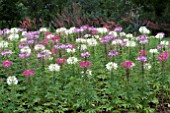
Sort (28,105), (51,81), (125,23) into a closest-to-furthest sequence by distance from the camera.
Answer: (28,105)
(51,81)
(125,23)

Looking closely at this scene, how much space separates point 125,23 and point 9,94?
27.3ft

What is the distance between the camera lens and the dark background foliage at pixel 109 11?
11977 millimetres

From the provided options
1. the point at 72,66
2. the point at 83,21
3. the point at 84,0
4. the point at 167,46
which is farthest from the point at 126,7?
the point at 72,66

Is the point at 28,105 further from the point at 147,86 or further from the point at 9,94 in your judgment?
the point at 147,86

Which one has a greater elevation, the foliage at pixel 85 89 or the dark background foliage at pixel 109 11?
the dark background foliage at pixel 109 11

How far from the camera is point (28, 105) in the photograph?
13.9 feet

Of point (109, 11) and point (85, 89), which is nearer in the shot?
point (85, 89)

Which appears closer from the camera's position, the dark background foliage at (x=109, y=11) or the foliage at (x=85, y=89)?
the foliage at (x=85, y=89)

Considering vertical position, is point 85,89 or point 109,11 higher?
point 109,11

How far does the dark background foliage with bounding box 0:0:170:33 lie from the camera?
11977mm

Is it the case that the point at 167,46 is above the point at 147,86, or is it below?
above

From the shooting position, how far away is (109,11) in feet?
41.6

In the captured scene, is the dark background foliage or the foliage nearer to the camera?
the foliage

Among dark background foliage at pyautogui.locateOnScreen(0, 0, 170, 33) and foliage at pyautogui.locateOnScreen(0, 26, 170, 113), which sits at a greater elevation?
dark background foliage at pyautogui.locateOnScreen(0, 0, 170, 33)
